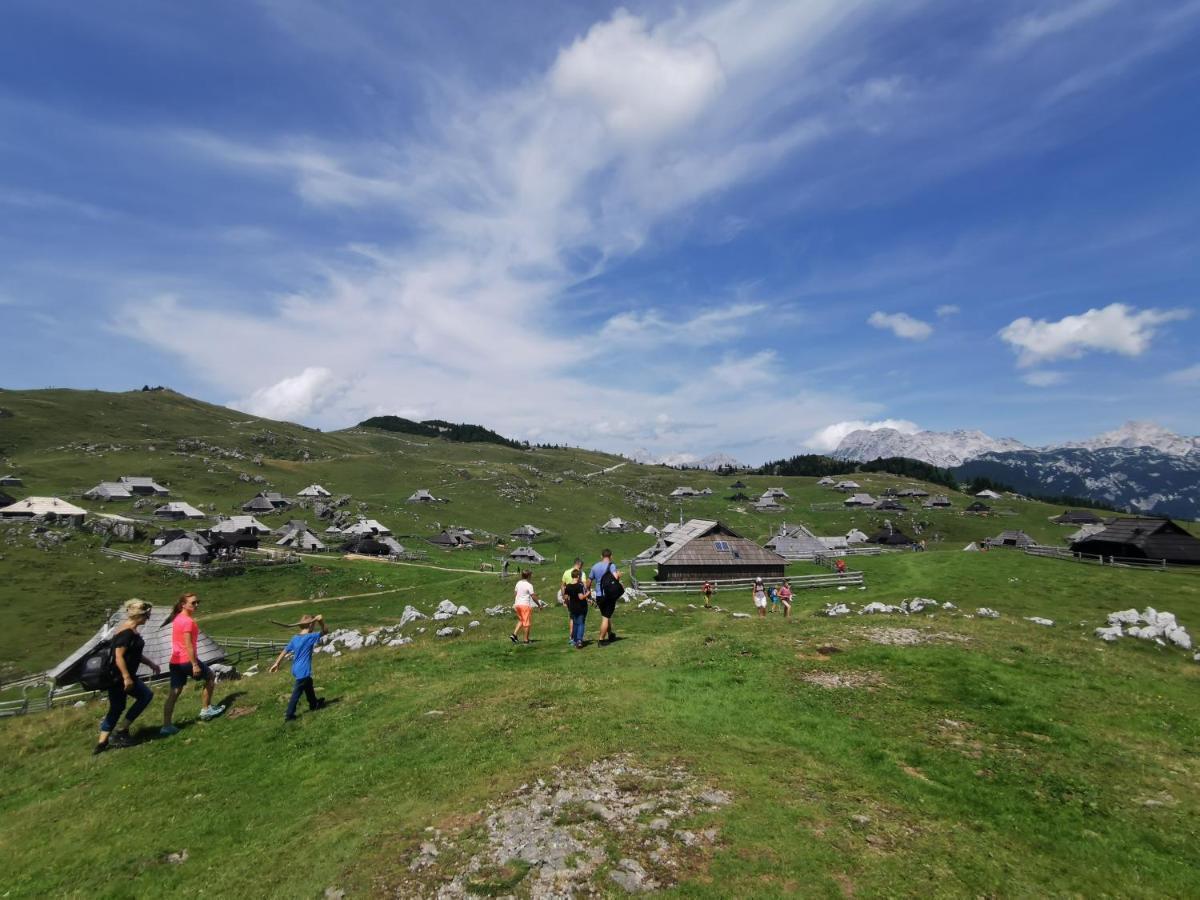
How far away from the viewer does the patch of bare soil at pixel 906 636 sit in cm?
2223

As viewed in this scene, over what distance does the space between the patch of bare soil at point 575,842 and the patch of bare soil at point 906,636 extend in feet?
47.5

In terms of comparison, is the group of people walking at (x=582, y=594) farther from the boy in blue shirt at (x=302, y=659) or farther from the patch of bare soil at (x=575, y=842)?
the patch of bare soil at (x=575, y=842)

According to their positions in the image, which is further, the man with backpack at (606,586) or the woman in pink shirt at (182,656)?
the man with backpack at (606,586)

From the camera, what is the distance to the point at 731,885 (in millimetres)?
8156

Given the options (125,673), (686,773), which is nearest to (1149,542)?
(686,773)

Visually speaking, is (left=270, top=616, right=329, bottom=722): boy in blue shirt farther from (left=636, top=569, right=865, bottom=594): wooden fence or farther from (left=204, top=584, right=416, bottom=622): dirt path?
(left=204, top=584, right=416, bottom=622): dirt path

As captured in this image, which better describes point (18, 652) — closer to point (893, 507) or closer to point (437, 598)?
point (437, 598)

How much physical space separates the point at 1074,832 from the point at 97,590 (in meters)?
82.6

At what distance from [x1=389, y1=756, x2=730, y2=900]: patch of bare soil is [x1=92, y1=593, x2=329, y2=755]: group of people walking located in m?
9.02

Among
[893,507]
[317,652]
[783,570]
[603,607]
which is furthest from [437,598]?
[893,507]

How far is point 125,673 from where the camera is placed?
48.2ft

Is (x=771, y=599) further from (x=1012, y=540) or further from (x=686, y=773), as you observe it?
(x=1012, y=540)

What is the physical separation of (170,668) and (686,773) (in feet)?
47.7

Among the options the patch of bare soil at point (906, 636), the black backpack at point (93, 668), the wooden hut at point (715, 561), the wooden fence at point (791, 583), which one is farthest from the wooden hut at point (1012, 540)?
the black backpack at point (93, 668)
